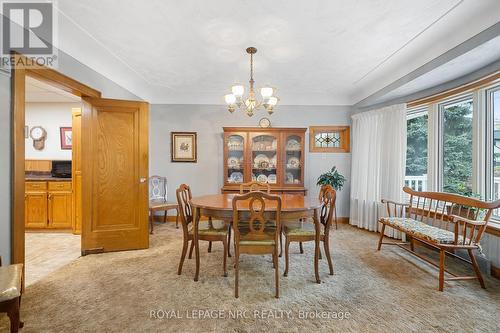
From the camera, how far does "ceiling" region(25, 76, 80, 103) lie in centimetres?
341

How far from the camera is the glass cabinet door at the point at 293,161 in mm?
4238

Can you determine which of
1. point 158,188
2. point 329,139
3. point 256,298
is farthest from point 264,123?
point 256,298

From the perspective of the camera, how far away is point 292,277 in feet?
7.82

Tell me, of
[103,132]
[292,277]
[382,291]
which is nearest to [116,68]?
[103,132]

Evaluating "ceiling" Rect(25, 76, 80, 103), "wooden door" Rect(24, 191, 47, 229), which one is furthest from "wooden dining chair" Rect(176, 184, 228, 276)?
"wooden door" Rect(24, 191, 47, 229)

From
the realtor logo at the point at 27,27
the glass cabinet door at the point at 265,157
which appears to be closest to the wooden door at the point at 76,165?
the realtor logo at the point at 27,27

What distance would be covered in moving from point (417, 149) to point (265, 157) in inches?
95.8

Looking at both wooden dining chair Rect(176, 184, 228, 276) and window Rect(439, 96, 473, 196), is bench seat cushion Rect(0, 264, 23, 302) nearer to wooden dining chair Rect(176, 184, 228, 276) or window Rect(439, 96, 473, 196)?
wooden dining chair Rect(176, 184, 228, 276)

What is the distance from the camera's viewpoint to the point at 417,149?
3.69 metres

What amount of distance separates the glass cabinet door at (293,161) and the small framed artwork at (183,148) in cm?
175

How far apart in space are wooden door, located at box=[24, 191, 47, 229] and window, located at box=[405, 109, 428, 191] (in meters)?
5.98

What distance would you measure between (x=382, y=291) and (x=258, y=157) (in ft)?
9.02

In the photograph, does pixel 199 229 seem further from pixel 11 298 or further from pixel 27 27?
pixel 27 27

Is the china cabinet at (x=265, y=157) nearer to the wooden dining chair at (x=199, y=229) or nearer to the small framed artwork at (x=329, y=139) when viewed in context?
the small framed artwork at (x=329, y=139)
